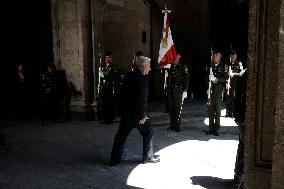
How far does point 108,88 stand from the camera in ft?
34.2

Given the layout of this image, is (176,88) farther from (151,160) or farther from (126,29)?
(126,29)

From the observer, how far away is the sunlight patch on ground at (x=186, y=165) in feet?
18.0

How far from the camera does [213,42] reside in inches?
717

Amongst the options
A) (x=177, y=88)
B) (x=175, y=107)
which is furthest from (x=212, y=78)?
(x=175, y=107)

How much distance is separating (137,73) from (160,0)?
10538 mm

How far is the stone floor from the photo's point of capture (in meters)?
5.51

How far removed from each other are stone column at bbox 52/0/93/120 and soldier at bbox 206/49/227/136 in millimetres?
3971

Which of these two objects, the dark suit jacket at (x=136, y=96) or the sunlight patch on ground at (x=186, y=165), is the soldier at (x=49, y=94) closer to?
the sunlight patch on ground at (x=186, y=165)

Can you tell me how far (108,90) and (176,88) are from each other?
2.41 metres

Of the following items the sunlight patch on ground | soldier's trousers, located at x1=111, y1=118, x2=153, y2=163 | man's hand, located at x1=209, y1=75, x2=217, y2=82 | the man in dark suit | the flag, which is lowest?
the sunlight patch on ground

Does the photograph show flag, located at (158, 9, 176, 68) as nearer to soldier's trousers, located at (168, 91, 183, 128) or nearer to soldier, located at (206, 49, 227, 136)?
soldier's trousers, located at (168, 91, 183, 128)

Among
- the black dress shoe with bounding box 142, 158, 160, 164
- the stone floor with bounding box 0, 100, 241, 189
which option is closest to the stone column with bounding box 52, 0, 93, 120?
the stone floor with bounding box 0, 100, 241, 189

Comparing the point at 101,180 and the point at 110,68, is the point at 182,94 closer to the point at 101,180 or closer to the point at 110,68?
the point at 110,68

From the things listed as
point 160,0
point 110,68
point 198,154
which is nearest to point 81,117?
point 110,68
